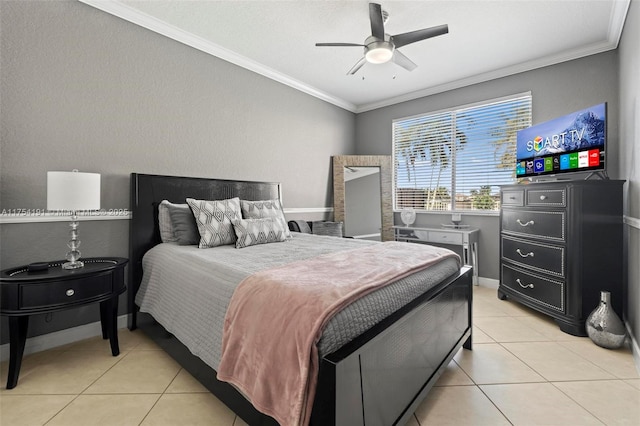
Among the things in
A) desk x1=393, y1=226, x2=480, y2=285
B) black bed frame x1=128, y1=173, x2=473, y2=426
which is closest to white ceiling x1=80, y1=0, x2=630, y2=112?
black bed frame x1=128, y1=173, x2=473, y2=426

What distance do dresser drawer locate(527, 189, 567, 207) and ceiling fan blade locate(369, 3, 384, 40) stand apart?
200 centimetres

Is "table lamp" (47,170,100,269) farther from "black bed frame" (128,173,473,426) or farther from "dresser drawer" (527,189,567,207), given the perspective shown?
"dresser drawer" (527,189,567,207)

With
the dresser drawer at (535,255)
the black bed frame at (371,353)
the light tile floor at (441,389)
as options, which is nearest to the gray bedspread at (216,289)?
the black bed frame at (371,353)

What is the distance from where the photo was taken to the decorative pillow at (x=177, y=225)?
2.56 meters

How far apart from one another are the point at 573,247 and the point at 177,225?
132 inches

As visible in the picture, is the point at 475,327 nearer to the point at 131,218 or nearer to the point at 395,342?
the point at 395,342

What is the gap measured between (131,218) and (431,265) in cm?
247

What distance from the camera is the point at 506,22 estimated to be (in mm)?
2742

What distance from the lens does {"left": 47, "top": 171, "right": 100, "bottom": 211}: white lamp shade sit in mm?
1880

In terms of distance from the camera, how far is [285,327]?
3.66 feet

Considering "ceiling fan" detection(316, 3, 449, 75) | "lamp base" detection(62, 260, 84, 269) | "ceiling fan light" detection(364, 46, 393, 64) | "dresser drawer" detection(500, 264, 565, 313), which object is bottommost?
"dresser drawer" detection(500, 264, 565, 313)

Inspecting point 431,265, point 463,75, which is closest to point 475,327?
point 431,265

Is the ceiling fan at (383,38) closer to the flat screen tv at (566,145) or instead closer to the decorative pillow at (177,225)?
the flat screen tv at (566,145)

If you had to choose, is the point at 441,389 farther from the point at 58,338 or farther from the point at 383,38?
the point at 58,338
